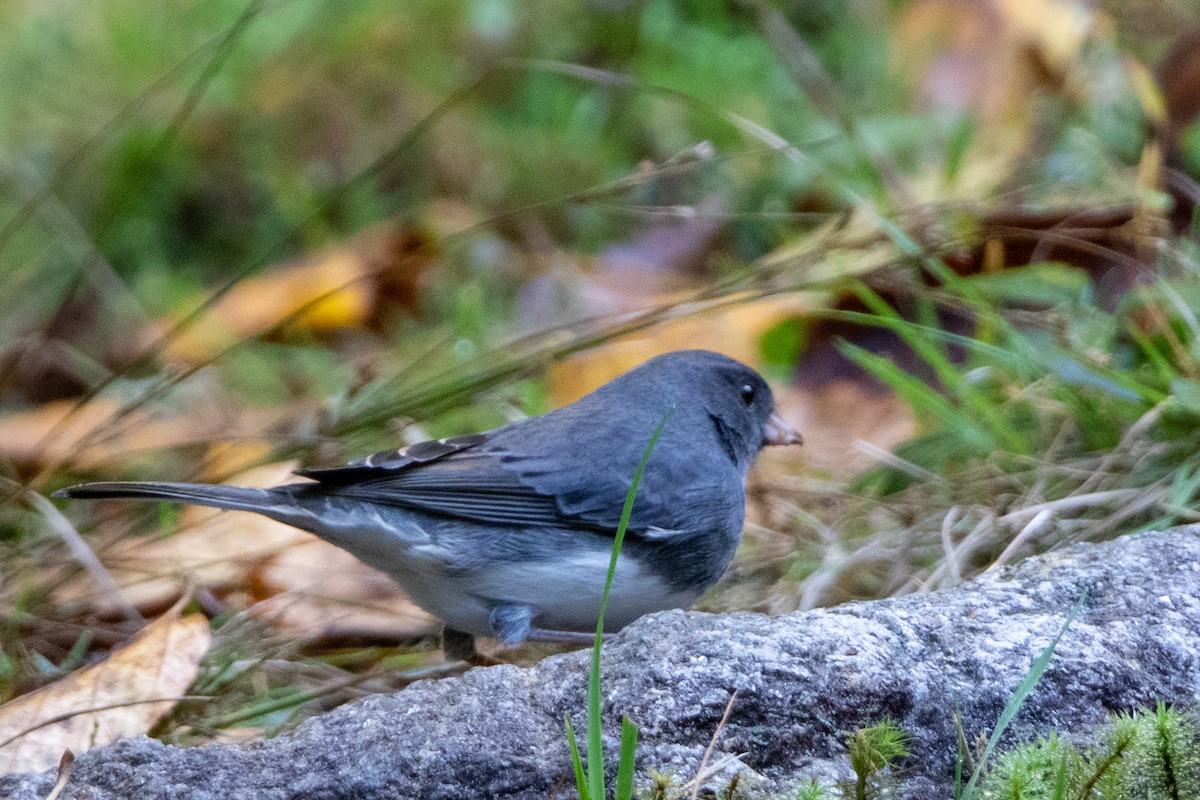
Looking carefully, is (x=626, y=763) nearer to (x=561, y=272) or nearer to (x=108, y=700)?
(x=108, y=700)

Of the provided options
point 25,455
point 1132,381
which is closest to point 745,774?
point 1132,381

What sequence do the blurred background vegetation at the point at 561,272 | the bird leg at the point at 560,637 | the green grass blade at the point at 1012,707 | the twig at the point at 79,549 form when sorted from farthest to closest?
the blurred background vegetation at the point at 561,272
the twig at the point at 79,549
the bird leg at the point at 560,637
the green grass blade at the point at 1012,707

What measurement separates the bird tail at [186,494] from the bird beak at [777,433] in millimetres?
1126

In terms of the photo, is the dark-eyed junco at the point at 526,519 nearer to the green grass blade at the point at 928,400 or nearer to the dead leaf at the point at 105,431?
the green grass blade at the point at 928,400

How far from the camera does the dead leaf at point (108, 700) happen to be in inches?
79.4

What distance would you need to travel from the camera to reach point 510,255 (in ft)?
16.7

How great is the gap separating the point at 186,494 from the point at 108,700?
38cm

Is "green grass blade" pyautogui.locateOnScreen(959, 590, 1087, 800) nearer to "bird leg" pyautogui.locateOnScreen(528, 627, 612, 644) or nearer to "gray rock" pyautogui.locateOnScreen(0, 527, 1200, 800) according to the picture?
"gray rock" pyautogui.locateOnScreen(0, 527, 1200, 800)

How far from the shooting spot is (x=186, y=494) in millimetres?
2285

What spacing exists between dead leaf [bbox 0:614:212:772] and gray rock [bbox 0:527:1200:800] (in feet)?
1.42

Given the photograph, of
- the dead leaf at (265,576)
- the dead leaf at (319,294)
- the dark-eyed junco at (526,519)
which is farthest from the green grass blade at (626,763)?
the dead leaf at (319,294)

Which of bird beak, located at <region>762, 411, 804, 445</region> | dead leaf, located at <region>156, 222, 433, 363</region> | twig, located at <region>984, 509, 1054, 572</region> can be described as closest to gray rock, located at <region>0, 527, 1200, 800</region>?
twig, located at <region>984, 509, 1054, 572</region>

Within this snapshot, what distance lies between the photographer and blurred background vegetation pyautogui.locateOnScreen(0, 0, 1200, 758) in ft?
9.00

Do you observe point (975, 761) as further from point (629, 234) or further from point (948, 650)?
point (629, 234)
